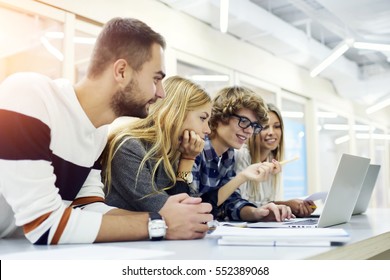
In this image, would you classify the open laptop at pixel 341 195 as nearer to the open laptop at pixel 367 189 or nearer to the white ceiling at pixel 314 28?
the open laptop at pixel 367 189

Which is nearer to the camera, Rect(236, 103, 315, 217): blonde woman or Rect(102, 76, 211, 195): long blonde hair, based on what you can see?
Rect(102, 76, 211, 195): long blonde hair

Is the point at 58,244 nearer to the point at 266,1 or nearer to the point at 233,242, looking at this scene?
the point at 233,242

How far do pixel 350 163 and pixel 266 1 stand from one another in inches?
90.2

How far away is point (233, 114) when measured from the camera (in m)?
1.44

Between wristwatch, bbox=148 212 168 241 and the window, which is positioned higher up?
the window

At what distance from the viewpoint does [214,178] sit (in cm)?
131

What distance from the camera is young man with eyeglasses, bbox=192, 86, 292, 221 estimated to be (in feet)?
3.80

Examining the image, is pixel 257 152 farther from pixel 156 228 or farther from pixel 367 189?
pixel 156 228

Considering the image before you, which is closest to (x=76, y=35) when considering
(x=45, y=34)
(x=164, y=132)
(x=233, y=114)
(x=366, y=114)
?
(x=45, y=34)

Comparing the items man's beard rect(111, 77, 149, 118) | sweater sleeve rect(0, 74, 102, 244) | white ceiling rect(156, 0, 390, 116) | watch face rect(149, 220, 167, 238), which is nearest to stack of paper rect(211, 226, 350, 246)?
watch face rect(149, 220, 167, 238)

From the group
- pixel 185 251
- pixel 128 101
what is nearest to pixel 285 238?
pixel 185 251

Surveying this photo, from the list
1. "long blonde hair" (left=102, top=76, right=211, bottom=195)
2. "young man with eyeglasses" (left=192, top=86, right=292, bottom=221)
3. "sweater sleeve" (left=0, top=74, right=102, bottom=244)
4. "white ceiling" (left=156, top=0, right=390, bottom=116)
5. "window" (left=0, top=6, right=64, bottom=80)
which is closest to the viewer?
"sweater sleeve" (left=0, top=74, right=102, bottom=244)

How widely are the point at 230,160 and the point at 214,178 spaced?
0.57ft

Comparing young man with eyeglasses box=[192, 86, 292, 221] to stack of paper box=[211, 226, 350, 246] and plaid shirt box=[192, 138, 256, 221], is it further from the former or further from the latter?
stack of paper box=[211, 226, 350, 246]
